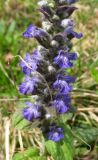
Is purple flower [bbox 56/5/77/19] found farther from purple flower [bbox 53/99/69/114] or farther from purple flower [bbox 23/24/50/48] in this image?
purple flower [bbox 53/99/69/114]

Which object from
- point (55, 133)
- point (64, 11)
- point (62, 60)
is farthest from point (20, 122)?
point (64, 11)

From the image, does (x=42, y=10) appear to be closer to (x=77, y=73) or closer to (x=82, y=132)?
(x=82, y=132)

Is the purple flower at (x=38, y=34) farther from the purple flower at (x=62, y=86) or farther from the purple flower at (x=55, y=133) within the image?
the purple flower at (x=55, y=133)

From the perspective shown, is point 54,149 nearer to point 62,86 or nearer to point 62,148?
point 62,148

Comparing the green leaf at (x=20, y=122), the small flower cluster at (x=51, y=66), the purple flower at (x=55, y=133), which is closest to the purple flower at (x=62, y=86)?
the small flower cluster at (x=51, y=66)

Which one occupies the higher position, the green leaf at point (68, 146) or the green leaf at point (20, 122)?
the green leaf at point (20, 122)

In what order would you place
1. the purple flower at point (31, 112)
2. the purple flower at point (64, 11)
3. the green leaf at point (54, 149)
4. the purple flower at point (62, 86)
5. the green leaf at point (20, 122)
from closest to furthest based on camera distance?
the purple flower at point (64, 11) < the purple flower at point (62, 86) < the purple flower at point (31, 112) < the green leaf at point (54, 149) < the green leaf at point (20, 122)
